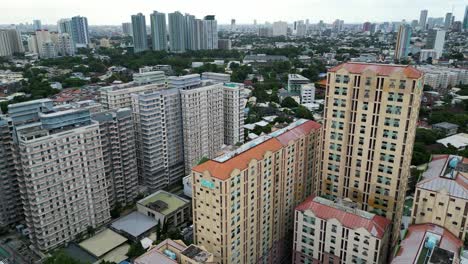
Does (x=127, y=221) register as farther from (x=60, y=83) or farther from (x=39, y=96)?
(x=60, y=83)

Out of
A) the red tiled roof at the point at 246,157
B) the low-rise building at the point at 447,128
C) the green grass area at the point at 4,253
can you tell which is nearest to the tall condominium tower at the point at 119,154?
the green grass area at the point at 4,253

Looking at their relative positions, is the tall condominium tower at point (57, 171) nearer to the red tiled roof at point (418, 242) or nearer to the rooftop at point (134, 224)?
the rooftop at point (134, 224)

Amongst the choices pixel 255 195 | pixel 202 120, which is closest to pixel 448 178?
pixel 255 195

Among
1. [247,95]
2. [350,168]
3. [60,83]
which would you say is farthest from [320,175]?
[60,83]

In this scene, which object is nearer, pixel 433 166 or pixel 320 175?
pixel 433 166

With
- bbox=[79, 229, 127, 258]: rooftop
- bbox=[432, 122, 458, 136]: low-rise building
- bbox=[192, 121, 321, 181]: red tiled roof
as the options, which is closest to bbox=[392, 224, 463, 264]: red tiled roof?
bbox=[192, 121, 321, 181]: red tiled roof

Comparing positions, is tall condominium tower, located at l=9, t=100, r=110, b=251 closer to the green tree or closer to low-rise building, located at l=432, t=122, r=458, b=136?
the green tree
